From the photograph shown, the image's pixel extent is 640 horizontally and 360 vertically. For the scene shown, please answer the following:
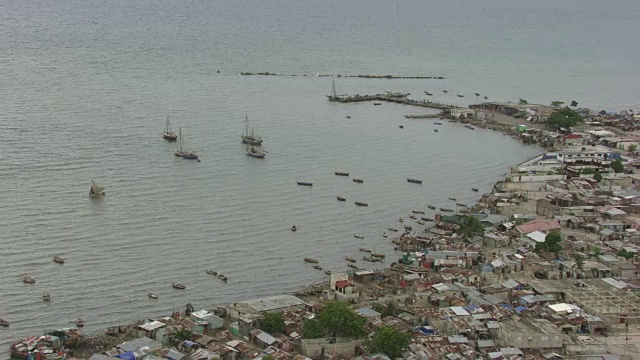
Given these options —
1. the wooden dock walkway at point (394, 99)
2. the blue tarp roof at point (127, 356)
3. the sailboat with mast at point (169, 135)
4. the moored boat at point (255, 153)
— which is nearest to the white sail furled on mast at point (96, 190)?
the moored boat at point (255, 153)

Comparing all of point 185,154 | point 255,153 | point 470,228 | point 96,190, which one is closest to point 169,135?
point 185,154

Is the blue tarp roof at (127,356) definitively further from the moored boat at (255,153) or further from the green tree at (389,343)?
the moored boat at (255,153)

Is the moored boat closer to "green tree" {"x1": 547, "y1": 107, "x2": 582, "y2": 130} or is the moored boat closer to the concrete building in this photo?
"green tree" {"x1": 547, "y1": 107, "x2": 582, "y2": 130}

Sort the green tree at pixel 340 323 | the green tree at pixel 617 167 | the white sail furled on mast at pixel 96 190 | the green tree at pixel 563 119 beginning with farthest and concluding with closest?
1. the green tree at pixel 563 119
2. the green tree at pixel 617 167
3. the white sail furled on mast at pixel 96 190
4. the green tree at pixel 340 323

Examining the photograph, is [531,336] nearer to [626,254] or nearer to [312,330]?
[312,330]

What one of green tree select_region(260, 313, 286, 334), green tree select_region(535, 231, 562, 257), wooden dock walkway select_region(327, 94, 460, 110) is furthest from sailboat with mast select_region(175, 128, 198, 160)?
green tree select_region(260, 313, 286, 334)

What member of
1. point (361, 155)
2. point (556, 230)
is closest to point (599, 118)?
point (361, 155)

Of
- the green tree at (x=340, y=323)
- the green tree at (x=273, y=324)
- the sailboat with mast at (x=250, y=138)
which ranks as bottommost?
the green tree at (x=273, y=324)

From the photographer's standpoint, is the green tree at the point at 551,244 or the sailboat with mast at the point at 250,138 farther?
the sailboat with mast at the point at 250,138
